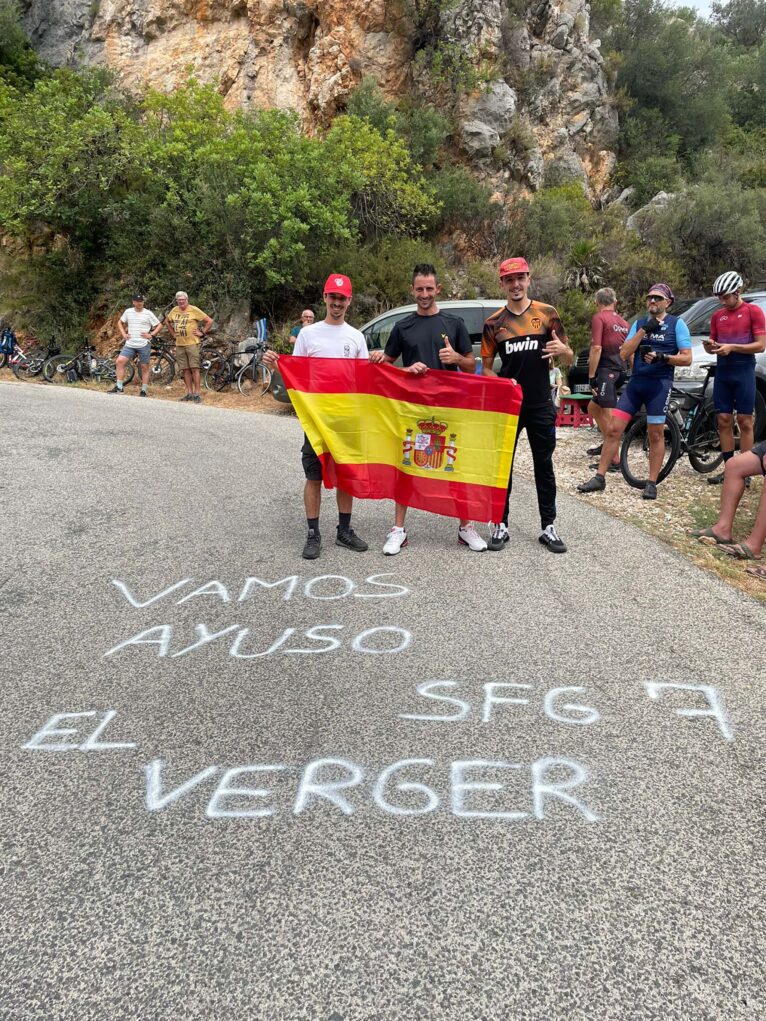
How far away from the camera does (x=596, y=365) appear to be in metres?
7.95

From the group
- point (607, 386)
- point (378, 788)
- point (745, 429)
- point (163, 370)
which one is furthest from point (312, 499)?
point (163, 370)

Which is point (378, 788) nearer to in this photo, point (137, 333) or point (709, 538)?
point (709, 538)

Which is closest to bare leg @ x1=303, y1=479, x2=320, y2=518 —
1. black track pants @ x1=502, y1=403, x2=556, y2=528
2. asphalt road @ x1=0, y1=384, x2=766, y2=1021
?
asphalt road @ x1=0, y1=384, x2=766, y2=1021

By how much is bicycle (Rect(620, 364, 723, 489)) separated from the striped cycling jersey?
108 inches

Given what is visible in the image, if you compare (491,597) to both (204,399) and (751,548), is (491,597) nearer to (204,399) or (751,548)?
(751,548)

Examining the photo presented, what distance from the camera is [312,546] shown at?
524 centimetres

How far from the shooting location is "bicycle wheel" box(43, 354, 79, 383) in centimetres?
1688

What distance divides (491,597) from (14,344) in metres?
17.6

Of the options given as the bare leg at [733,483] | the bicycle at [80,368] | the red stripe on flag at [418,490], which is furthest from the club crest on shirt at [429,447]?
the bicycle at [80,368]

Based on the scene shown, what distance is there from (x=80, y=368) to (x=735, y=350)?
1510 cm

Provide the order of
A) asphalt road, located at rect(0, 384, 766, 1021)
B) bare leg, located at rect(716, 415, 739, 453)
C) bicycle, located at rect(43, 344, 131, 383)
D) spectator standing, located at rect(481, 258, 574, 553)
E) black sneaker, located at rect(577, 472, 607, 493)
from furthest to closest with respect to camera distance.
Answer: bicycle, located at rect(43, 344, 131, 383)
black sneaker, located at rect(577, 472, 607, 493)
bare leg, located at rect(716, 415, 739, 453)
spectator standing, located at rect(481, 258, 574, 553)
asphalt road, located at rect(0, 384, 766, 1021)

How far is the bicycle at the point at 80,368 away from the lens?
16.7 m

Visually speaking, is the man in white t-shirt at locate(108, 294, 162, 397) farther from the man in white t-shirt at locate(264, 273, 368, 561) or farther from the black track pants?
the black track pants

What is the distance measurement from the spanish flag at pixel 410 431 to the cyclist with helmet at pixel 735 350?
3.08 metres
